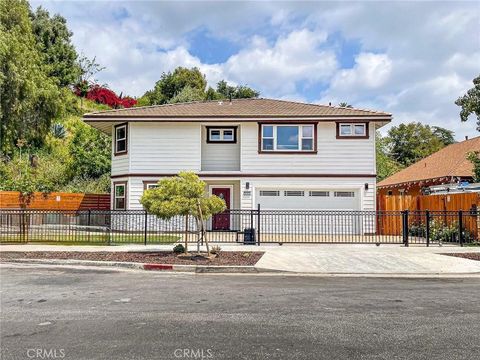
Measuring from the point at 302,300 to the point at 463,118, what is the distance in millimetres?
21884

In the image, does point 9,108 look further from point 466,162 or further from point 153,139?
point 466,162

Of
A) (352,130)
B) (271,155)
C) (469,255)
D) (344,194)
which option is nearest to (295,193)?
(271,155)

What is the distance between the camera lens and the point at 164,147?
24.3 metres

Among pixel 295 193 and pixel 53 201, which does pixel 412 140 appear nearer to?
pixel 295 193

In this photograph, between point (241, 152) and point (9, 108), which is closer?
point (241, 152)

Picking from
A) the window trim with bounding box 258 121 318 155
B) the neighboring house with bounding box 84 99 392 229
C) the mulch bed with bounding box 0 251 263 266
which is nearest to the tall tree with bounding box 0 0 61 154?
the neighboring house with bounding box 84 99 392 229

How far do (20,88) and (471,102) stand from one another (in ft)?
81.8

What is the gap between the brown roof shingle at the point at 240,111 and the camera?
23.7 meters

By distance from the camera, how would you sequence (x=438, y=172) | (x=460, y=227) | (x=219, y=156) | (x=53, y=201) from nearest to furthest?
(x=460, y=227) → (x=219, y=156) → (x=53, y=201) → (x=438, y=172)

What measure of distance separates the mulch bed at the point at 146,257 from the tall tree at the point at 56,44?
35.1 metres

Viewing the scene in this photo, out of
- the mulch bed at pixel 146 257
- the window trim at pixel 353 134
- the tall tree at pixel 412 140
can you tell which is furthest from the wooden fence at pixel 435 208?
the tall tree at pixel 412 140

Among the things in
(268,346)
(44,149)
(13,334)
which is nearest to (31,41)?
(44,149)

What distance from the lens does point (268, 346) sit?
5668mm

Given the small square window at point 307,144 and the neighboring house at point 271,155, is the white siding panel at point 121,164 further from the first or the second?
the small square window at point 307,144
